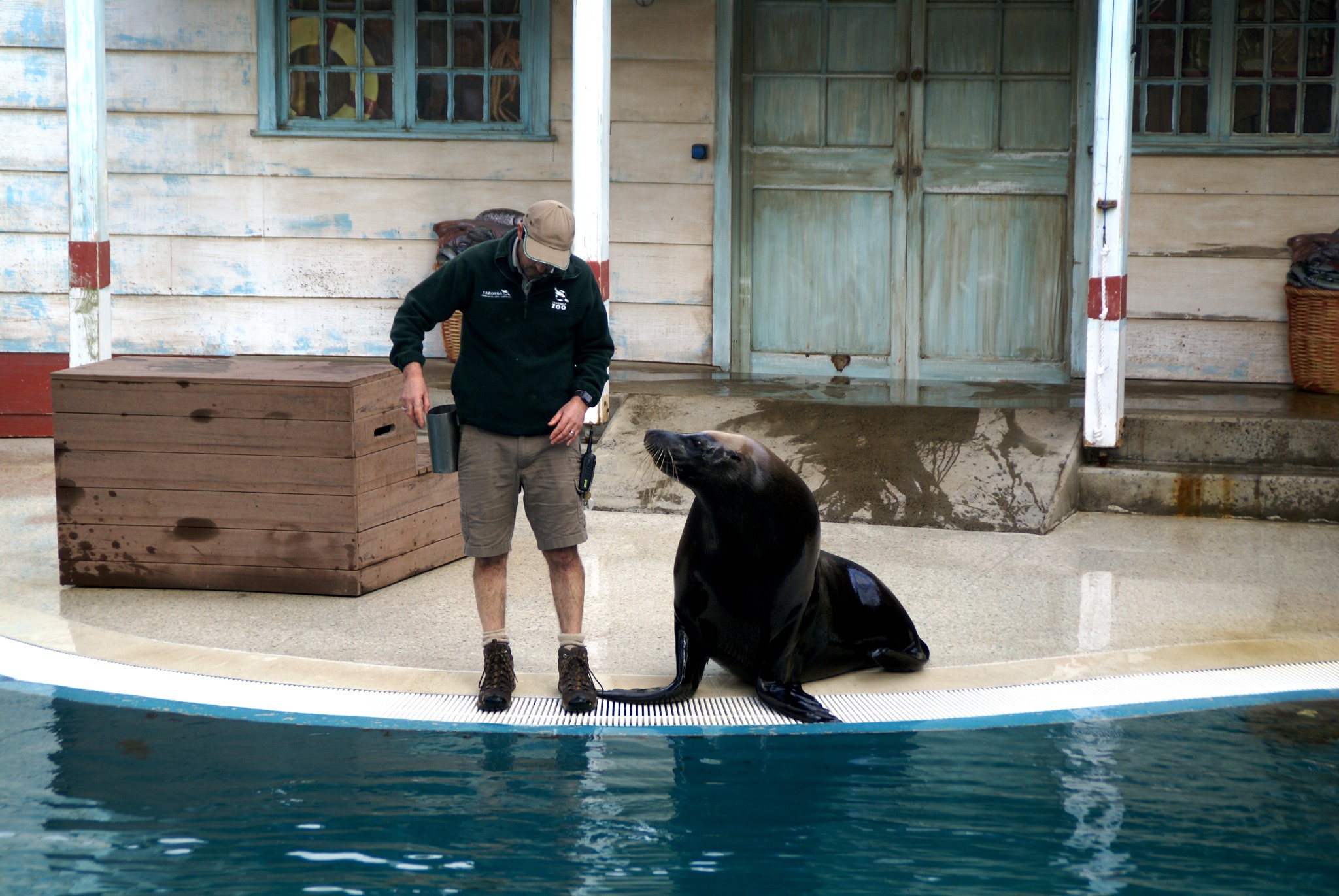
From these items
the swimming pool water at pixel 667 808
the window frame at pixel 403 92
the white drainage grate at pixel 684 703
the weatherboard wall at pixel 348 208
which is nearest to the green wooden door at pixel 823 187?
the weatherboard wall at pixel 348 208

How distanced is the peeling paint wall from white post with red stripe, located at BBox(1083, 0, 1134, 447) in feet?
8.58

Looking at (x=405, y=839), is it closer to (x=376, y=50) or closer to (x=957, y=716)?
(x=957, y=716)

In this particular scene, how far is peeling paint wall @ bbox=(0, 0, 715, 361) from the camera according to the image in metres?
8.55

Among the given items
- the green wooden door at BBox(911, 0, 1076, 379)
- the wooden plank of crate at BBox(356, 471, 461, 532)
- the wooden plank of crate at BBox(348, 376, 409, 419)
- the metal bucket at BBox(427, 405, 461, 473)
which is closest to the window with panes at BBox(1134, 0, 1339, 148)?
the green wooden door at BBox(911, 0, 1076, 379)

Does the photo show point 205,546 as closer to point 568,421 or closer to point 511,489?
point 511,489

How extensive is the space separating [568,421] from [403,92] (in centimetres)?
514

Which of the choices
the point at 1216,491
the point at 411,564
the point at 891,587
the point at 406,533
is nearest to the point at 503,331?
the point at 406,533

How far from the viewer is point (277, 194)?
881cm

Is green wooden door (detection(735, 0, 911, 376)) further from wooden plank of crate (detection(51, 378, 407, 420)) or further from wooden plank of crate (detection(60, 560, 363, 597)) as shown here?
wooden plank of crate (detection(60, 560, 363, 597))

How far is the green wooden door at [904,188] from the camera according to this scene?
849cm

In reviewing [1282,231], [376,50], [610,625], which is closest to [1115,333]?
→ [1282,231]

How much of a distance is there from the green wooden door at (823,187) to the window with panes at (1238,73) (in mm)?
1394

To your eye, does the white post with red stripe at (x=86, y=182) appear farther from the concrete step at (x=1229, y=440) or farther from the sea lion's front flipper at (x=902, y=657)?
the concrete step at (x=1229, y=440)

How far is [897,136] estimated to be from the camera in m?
8.61
